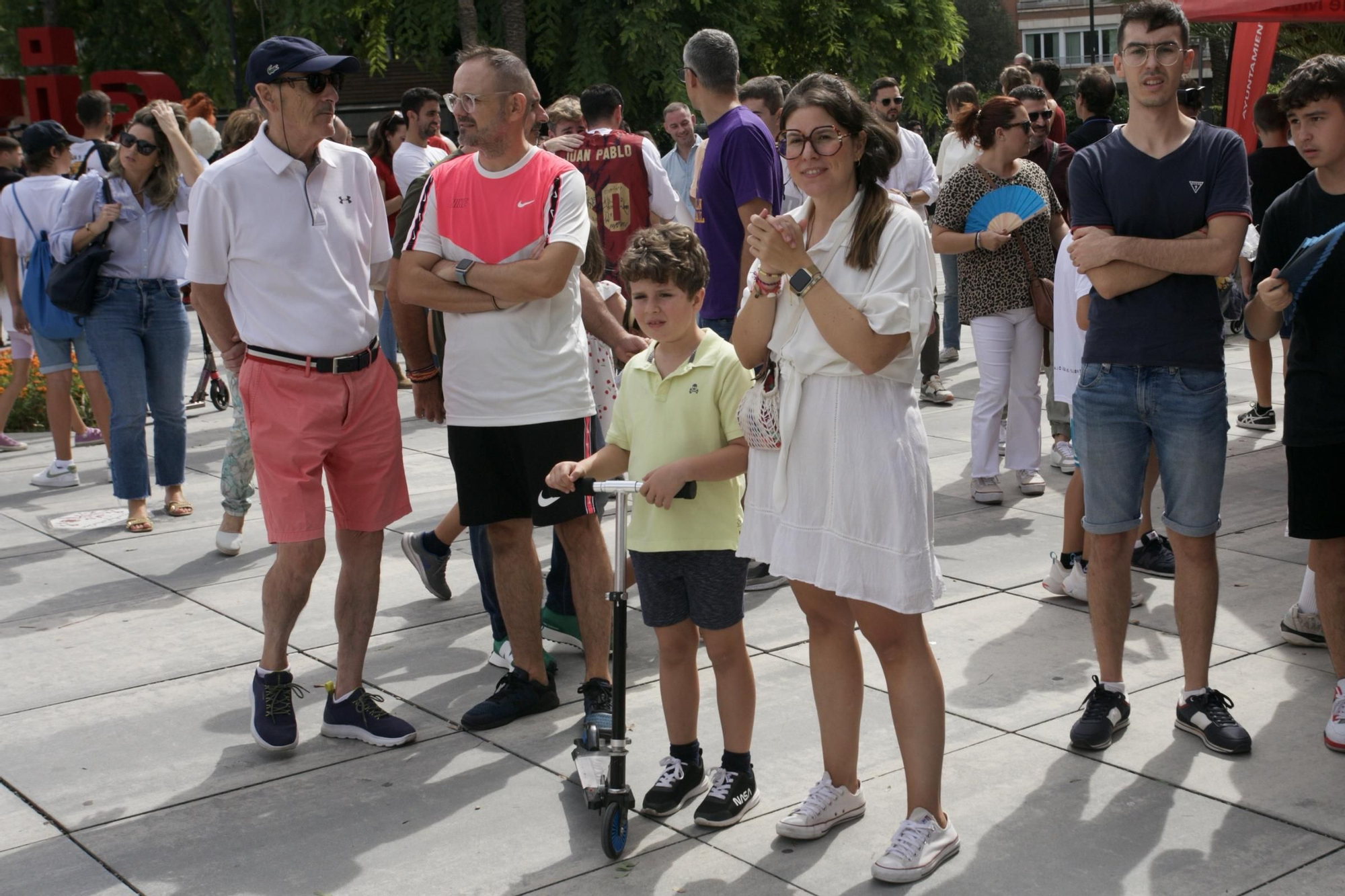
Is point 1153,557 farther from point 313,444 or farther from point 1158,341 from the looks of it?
point 313,444

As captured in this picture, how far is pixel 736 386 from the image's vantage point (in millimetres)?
3930

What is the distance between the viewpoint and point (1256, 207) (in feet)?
28.9

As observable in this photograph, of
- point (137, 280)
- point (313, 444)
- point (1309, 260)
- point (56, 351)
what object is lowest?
point (313, 444)

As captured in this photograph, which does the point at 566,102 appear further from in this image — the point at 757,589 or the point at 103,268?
the point at 757,589

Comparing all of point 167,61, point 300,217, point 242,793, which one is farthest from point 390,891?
point 167,61

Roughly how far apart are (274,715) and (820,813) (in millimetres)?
1834

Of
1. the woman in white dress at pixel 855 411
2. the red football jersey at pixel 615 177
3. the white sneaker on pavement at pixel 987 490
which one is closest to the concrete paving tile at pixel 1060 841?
the woman in white dress at pixel 855 411

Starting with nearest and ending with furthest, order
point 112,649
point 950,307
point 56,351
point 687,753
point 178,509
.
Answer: point 687,753, point 112,649, point 178,509, point 56,351, point 950,307

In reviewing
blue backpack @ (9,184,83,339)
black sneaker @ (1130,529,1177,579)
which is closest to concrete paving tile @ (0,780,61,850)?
black sneaker @ (1130,529,1177,579)

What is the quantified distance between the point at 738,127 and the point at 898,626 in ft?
9.92

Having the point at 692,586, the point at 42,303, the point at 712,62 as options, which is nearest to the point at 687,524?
the point at 692,586

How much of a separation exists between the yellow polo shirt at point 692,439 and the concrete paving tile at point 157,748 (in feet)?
4.33

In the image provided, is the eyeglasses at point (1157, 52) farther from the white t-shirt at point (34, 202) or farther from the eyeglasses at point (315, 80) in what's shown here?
the white t-shirt at point (34, 202)

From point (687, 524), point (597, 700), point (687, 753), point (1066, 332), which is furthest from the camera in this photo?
point (1066, 332)
